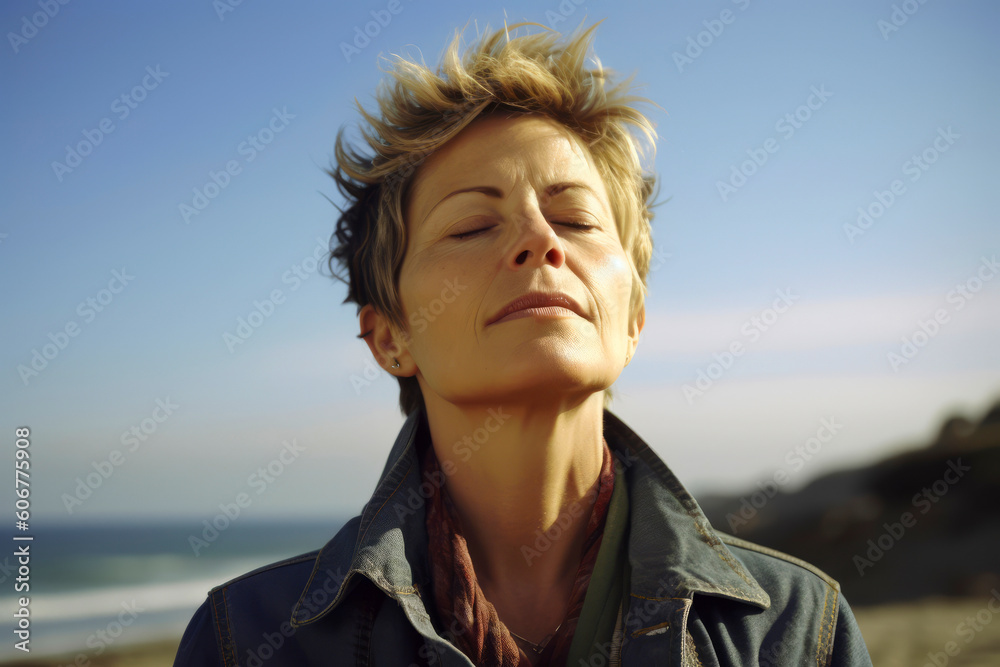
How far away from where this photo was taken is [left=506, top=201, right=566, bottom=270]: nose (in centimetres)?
216

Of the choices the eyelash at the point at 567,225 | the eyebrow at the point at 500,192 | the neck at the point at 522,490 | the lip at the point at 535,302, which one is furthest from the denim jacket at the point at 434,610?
the eyebrow at the point at 500,192

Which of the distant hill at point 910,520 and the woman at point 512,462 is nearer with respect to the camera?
the woman at point 512,462

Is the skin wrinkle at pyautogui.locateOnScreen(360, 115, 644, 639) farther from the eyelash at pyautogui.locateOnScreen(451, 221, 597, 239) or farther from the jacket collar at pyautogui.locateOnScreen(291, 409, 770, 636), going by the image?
the jacket collar at pyautogui.locateOnScreen(291, 409, 770, 636)

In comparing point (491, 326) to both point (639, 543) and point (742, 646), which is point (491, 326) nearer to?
point (639, 543)

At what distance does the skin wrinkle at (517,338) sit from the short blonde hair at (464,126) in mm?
79

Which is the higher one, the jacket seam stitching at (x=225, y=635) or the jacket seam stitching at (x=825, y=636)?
the jacket seam stitching at (x=225, y=635)

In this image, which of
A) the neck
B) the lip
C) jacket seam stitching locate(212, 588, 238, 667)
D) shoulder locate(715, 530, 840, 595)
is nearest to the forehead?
the lip

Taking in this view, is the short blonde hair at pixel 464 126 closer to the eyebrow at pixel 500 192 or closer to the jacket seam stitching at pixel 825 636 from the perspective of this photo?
the eyebrow at pixel 500 192

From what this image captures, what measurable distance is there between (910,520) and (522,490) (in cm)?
964

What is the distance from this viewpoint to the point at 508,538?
238 centimetres

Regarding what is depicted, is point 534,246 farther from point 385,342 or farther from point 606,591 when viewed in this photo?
point 606,591

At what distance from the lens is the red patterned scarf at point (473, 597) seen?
2.02m

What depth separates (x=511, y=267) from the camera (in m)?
2.17

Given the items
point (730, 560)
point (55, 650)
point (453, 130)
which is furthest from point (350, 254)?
point (55, 650)
